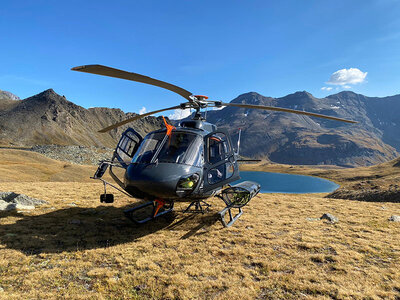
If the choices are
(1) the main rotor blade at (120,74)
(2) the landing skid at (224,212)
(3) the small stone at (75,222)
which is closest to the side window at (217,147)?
(2) the landing skid at (224,212)

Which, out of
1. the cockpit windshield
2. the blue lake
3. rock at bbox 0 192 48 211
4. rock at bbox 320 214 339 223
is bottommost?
the blue lake

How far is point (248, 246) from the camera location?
25.4 feet

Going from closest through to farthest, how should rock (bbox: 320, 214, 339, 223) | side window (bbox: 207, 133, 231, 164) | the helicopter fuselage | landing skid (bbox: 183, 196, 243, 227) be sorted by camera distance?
the helicopter fuselage
landing skid (bbox: 183, 196, 243, 227)
side window (bbox: 207, 133, 231, 164)
rock (bbox: 320, 214, 339, 223)

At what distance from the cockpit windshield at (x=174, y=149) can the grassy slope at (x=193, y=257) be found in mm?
2841

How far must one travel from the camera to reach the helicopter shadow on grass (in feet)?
23.4

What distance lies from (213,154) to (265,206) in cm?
645

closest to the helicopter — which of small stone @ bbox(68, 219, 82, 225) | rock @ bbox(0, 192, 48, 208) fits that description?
small stone @ bbox(68, 219, 82, 225)

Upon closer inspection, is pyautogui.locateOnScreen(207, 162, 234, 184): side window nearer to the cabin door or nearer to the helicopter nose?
the helicopter nose

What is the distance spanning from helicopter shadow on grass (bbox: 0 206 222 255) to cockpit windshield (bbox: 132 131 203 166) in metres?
2.88

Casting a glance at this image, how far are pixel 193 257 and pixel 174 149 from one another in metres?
3.61

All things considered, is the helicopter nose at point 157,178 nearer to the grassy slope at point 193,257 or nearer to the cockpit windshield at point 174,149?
the cockpit windshield at point 174,149

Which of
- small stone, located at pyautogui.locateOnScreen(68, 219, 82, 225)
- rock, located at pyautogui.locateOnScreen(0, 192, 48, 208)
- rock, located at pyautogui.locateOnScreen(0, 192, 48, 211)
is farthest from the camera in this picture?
rock, located at pyautogui.locateOnScreen(0, 192, 48, 208)

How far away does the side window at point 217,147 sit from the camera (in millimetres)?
9851

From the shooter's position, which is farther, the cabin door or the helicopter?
the cabin door
